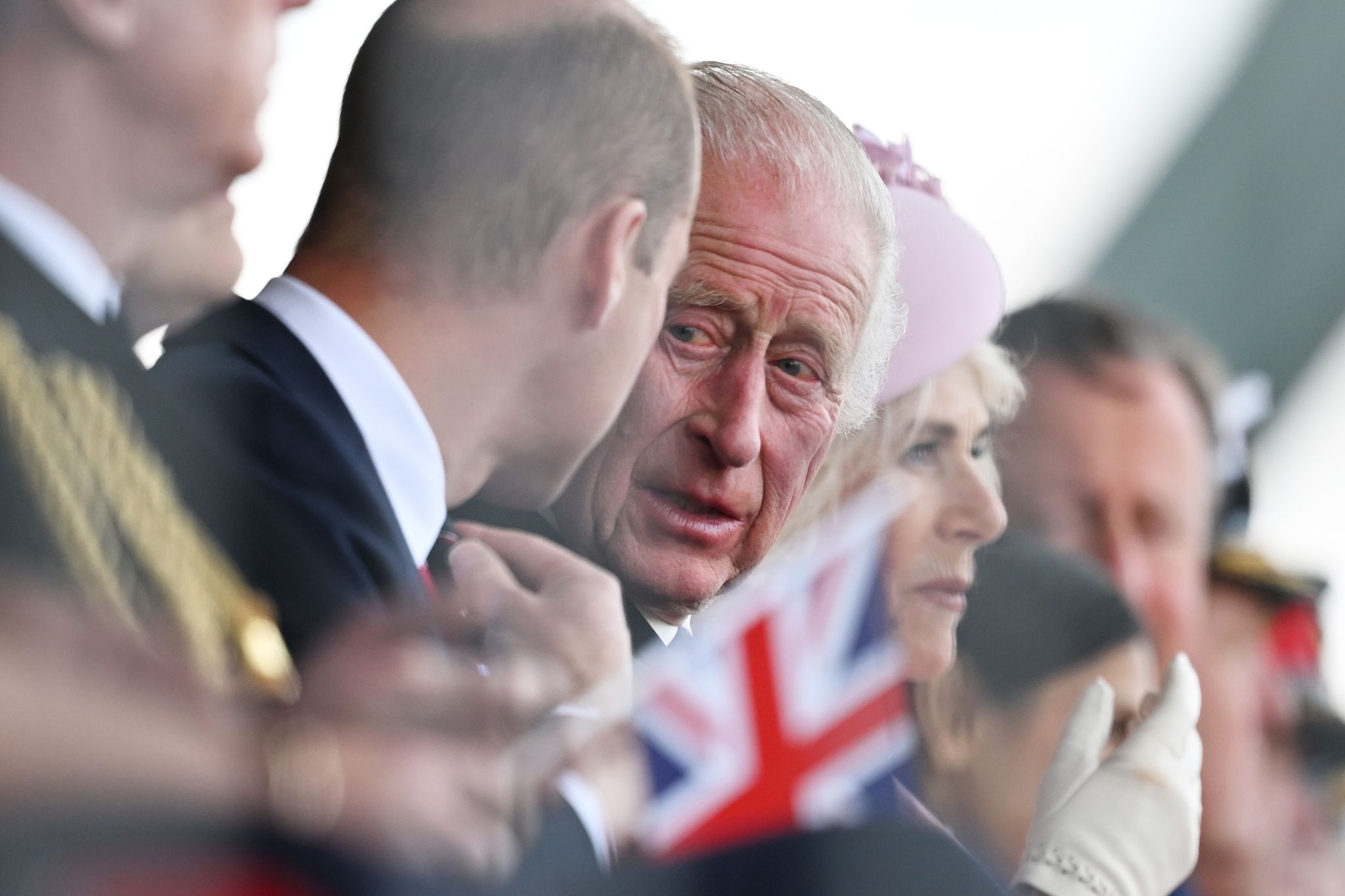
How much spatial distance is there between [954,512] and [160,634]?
0.57m

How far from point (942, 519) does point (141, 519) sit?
1.79ft

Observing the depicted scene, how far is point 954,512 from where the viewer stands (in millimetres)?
971

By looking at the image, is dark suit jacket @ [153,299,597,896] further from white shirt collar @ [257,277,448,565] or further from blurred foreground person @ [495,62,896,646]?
blurred foreground person @ [495,62,896,646]

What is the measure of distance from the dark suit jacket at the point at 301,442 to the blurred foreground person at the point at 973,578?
0.30 metres

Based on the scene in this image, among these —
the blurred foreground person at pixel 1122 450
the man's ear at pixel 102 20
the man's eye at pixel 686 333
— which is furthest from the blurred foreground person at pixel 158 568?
the blurred foreground person at pixel 1122 450

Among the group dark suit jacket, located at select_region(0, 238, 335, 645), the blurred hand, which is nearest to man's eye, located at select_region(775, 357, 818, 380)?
the blurred hand

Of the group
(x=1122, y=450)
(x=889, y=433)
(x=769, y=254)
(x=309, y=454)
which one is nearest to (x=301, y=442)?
(x=309, y=454)

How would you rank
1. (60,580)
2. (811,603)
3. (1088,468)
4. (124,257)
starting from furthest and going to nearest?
(1088,468)
(811,603)
(124,257)
(60,580)

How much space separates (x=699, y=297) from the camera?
2.82ft

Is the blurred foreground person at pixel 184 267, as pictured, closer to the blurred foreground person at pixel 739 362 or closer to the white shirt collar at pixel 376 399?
the white shirt collar at pixel 376 399

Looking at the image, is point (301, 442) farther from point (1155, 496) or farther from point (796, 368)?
point (1155, 496)

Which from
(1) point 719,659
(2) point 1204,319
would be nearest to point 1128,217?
(2) point 1204,319

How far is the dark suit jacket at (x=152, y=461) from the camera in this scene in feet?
1.65

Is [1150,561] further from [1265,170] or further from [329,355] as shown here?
[329,355]
